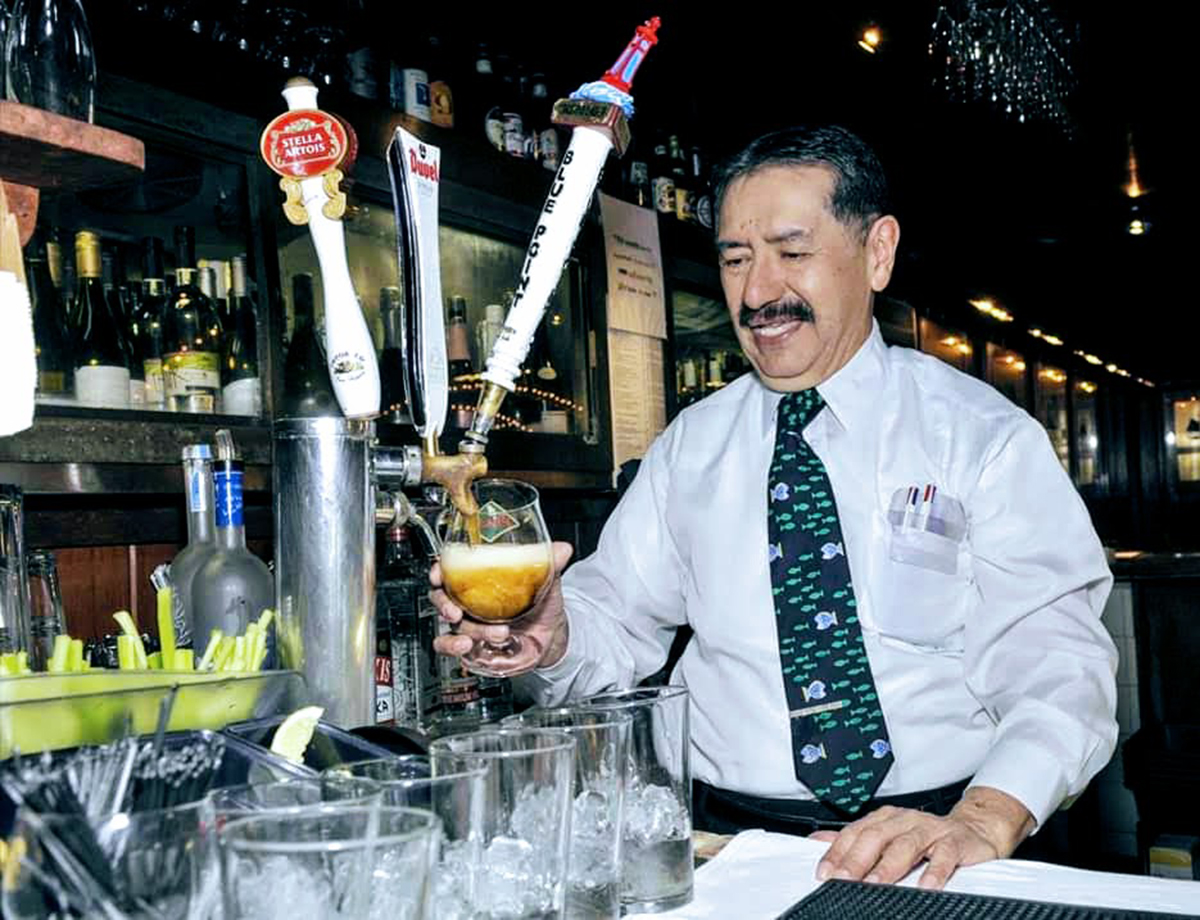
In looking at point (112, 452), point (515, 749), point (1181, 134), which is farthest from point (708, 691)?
point (1181, 134)

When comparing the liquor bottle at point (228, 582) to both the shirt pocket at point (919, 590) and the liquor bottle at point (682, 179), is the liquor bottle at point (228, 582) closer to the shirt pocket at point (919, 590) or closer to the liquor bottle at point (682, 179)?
the shirt pocket at point (919, 590)

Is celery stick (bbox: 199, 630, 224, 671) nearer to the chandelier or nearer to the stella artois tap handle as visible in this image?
the stella artois tap handle

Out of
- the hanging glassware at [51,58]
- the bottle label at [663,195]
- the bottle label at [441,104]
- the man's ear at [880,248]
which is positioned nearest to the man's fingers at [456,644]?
the hanging glassware at [51,58]

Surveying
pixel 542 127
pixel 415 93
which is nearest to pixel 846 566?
pixel 415 93

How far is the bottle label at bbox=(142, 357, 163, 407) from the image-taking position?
1866mm

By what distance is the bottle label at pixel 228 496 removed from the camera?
1409 mm

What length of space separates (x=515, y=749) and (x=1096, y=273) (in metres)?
8.08

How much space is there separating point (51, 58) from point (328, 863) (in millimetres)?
1056

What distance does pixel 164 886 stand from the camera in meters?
0.61

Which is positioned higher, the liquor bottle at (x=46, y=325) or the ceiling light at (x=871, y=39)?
the ceiling light at (x=871, y=39)

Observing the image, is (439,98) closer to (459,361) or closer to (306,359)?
(459,361)

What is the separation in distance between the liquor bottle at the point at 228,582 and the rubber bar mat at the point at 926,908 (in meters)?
0.77

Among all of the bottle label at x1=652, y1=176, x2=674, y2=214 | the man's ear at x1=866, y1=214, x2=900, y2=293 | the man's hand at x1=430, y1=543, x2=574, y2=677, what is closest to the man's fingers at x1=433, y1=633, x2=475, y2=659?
the man's hand at x1=430, y1=543, x2=574, y2=677

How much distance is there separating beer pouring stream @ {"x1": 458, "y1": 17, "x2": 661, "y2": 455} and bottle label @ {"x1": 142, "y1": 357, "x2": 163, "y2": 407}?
103cm
